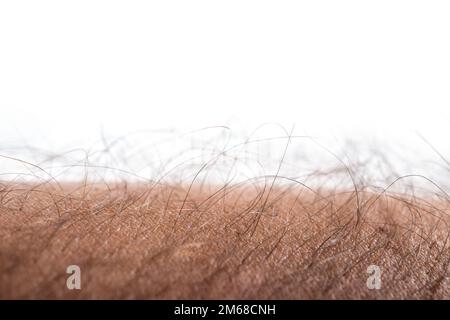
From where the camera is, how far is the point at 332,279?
4211 millimetres

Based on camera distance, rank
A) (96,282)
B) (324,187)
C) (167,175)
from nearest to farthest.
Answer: (96,282)
(167,175)
(324,187)

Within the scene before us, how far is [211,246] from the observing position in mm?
4559

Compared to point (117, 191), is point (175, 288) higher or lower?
lower

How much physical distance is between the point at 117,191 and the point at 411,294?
11.8ft

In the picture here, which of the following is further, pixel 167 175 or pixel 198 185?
pixel 198 185

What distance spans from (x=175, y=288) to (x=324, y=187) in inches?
161

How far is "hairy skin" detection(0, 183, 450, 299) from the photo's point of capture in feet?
12.6

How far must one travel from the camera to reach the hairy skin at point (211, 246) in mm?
3844
